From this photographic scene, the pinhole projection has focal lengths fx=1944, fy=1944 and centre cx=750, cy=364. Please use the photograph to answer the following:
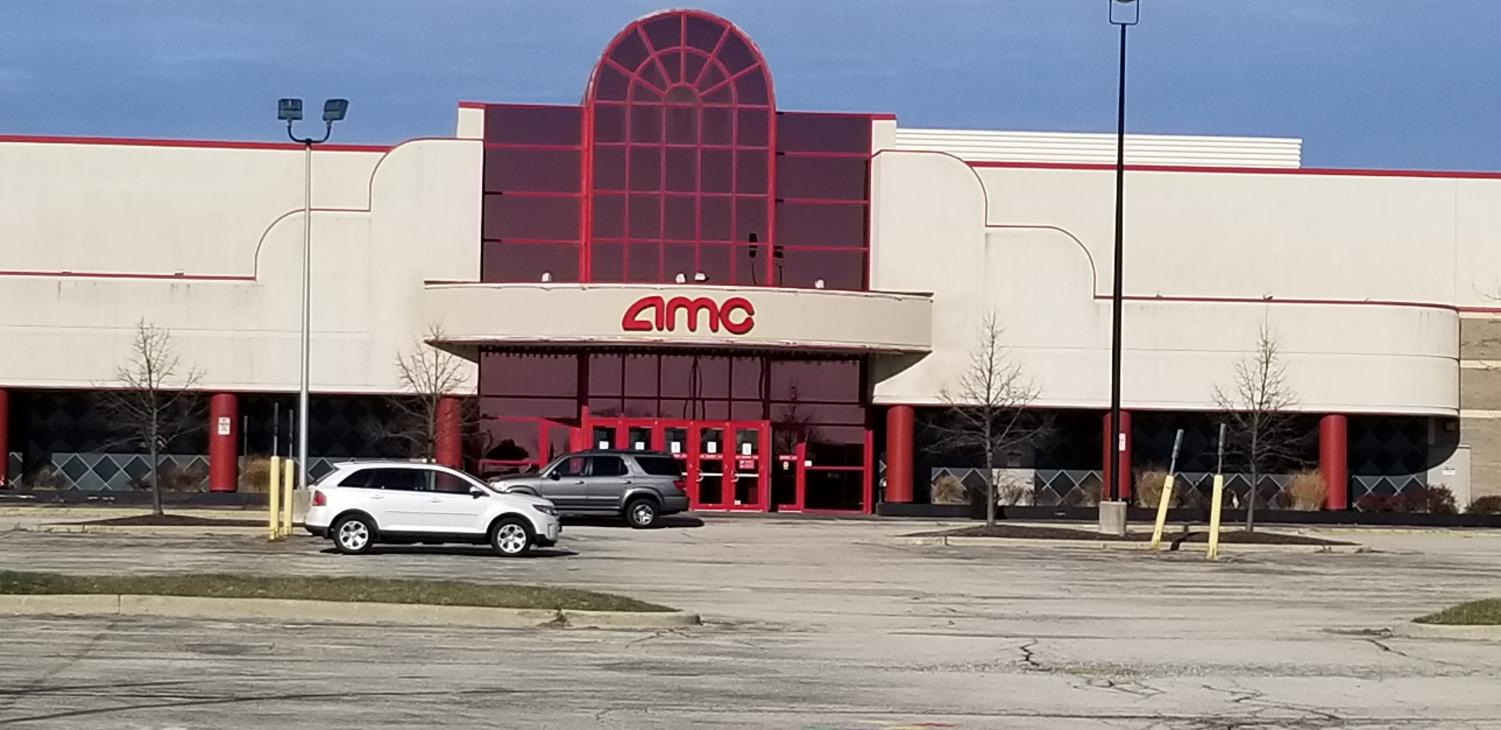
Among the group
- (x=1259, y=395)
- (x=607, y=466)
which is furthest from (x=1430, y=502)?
(x=607, y=466)

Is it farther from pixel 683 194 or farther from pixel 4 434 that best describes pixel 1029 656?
pixel 4 434

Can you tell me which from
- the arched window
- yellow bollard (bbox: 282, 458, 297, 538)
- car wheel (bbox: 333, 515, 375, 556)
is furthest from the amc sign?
car wheel (bbox: 333, 515, 375, 556)

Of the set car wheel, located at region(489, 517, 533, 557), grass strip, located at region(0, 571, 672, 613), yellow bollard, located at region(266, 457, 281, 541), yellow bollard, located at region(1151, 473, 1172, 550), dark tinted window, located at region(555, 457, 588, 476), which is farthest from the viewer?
dark tinted window, located at region(555, 457, 588, 476)

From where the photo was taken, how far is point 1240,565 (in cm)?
3238

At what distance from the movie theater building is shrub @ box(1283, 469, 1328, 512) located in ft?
1.02

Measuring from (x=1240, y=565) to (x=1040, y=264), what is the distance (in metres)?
18.5

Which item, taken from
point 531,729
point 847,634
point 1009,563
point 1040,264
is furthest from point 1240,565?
point 531,729

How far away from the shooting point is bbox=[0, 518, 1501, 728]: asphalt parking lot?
43.8 feet

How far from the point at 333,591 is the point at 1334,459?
3602 centimetres

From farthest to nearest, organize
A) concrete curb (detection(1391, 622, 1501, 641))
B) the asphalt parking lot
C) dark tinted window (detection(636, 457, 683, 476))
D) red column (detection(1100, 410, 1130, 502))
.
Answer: red column (detection(1100, 410, 1130, 502)), dark tinted window (detection(636, 457, 683, 476)), concrete curb (detection(1391, 622, 1501, 641)), the asphalt parking lot

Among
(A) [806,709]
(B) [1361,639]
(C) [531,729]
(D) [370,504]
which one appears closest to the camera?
(C) [531,729]

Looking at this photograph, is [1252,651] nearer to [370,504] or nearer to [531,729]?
[531,729]

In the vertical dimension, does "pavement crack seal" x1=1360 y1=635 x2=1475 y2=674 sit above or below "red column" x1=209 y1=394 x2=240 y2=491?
below

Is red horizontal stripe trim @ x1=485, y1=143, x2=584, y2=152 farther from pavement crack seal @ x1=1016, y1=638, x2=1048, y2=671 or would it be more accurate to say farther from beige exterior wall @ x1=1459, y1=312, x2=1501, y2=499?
pavement crack seal @ x1=1016, y1=638, x2=1048, y2=671
